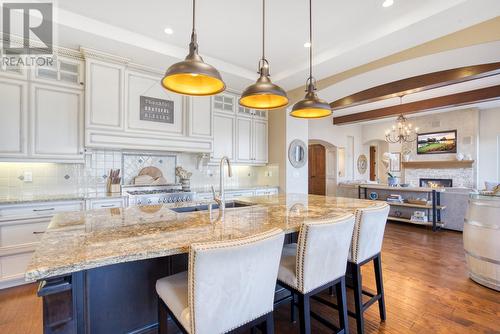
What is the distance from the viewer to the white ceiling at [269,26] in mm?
2449

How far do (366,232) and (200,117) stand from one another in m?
3.17

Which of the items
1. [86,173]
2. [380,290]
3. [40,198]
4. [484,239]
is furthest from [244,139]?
[484,239]

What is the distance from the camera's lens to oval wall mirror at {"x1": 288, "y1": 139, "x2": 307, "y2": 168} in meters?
4.82

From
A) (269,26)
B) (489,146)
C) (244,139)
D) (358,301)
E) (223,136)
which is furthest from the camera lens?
(489,146)

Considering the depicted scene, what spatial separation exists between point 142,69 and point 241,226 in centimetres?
312

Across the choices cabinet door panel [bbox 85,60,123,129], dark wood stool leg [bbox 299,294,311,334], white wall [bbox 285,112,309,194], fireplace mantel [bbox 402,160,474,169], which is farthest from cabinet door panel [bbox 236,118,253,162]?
→ fireplace mantel [bbox 402,160,474,169]

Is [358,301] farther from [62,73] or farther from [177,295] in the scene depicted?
[62,73]

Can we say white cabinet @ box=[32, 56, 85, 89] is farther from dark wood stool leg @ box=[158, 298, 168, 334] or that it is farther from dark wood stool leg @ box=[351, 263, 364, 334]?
dark wood stool leg @ box=[351, 263, 364, 334]

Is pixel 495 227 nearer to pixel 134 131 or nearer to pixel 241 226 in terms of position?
pixel 241 226

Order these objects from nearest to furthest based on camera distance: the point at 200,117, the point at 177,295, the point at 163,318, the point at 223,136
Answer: the point at 177,295 → the point at 163,318 → the point at 200,117 → the point at 223,136

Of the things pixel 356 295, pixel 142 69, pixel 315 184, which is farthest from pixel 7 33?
pixel 315 184

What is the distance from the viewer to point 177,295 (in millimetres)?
1153

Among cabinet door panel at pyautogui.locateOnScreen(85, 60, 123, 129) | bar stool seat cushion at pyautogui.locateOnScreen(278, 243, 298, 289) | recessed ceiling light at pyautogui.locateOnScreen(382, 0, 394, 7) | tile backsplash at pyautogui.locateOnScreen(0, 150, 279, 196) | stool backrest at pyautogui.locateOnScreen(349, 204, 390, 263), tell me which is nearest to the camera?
bar stool seat cushion at pyautogui.locateOnScreen(278, 243, 298, 289)

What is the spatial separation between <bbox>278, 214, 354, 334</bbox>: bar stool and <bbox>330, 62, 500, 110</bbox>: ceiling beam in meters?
4.06
